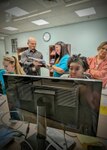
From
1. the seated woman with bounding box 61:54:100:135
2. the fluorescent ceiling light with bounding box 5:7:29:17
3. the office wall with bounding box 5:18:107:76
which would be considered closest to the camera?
the seated woman with bounding box 61:54:100:135

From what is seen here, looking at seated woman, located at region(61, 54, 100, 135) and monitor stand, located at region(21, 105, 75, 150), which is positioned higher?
seated woman, located at region(61, 54, 100, 135)

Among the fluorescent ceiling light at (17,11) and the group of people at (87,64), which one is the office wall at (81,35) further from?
Answer: the group of people at (87,64)

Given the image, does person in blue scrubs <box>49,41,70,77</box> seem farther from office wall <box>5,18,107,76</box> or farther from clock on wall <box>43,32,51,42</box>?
clock on wall <box>43,32,51,42</box>

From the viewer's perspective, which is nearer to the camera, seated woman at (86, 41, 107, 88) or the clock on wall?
seated woman at (86, 41, 107, 88)

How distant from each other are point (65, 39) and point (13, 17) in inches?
85.5

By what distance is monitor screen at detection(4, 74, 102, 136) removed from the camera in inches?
24.3

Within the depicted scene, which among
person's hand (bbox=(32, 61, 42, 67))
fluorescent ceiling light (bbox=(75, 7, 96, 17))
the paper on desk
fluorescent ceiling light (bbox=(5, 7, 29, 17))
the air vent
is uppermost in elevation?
fluorescent ceiling light (bbox=(75, 7, 96, 17))

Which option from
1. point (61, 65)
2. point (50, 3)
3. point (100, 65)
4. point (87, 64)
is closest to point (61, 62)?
point (61, 65)

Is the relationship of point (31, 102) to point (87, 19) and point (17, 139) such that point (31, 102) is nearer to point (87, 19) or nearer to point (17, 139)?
point (17, 139)

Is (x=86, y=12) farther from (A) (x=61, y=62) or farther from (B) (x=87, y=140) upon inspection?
(B) (x=87, y=140)

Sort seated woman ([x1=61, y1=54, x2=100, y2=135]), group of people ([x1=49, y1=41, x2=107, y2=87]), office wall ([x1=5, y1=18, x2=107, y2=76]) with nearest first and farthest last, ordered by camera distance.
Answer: seated woman ([x1=61, y1=54, x2=100, y2=135]) → group of people ([x1=49, y1=41, x2=107, y2=87]) → office wall ([x1=5, y1=18, x2=107, y2=76])

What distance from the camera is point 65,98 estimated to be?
66 centimetres

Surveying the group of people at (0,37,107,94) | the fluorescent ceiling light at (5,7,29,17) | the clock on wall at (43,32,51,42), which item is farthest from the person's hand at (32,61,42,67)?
the clock on wall at (43,32,51,42)

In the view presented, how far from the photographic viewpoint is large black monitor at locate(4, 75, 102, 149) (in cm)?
62
